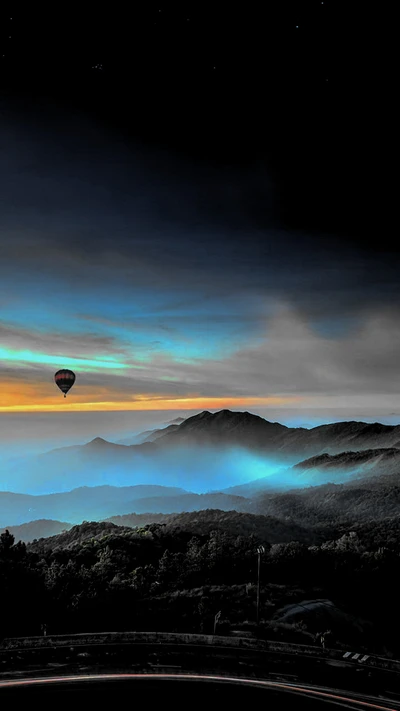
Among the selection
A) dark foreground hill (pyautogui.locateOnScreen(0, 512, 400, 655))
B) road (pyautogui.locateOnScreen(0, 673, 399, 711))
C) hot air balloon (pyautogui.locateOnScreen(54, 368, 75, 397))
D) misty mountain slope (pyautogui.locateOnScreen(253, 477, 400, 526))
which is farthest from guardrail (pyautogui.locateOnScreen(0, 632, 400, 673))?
misty mountain slope (pyautogui.locateOnScreen(253, 477, 400, 526))

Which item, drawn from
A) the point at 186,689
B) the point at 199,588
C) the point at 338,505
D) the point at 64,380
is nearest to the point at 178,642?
the point at 186,689

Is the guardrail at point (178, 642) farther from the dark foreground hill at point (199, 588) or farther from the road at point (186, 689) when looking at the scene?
the road at point (186, 689)

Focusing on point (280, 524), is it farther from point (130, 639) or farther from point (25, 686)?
point (25, 686)

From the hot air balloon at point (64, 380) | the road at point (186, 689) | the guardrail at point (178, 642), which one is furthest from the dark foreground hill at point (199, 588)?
the hot air balloon at point (64, 380)

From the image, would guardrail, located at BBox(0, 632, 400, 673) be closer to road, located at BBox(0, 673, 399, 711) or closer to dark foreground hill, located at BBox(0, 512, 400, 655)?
dark foreground hill, located at BBox(0, 512, 400, 655)

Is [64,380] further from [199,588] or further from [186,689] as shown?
[186,689]

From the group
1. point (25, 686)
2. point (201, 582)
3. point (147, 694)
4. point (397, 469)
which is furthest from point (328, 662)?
point (397, 469)
